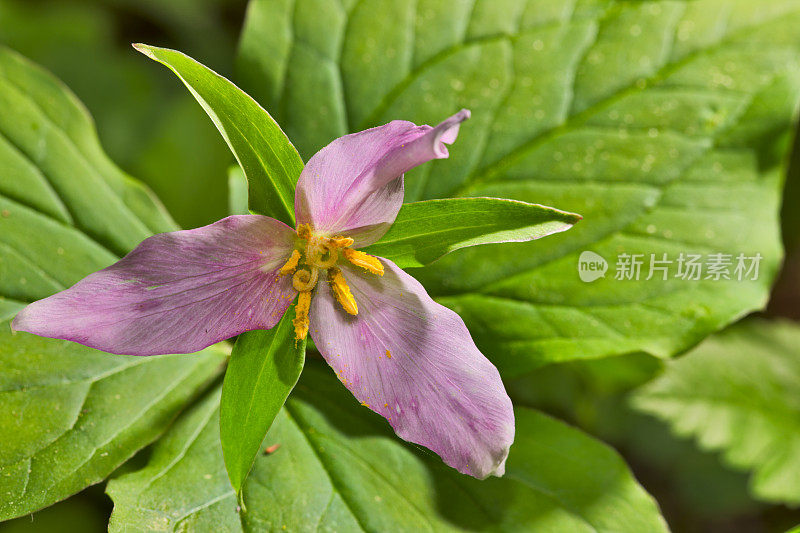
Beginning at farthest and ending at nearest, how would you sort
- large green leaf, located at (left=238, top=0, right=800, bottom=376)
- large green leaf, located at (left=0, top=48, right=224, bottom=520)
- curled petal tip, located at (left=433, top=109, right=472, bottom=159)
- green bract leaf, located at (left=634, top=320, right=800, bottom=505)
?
green bract leaf, located at (left=634, top=320, right=800, bottom=505)
large green leaf, located at (left=238, top=0, right=800, bottom=376)
large green leaf, located at (left=0, top=48, right=224, bottom=520)
curled petal tip, located at (left=433, top=109, right=472, bottom=159)

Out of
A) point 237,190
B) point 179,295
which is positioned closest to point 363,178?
point 179,295

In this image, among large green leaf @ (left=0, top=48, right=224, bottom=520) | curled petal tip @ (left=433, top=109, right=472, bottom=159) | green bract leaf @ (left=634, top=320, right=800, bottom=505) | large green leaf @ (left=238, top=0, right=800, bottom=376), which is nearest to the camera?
curled petal tip @ (left=433, top=109, right=472, bottom=159)

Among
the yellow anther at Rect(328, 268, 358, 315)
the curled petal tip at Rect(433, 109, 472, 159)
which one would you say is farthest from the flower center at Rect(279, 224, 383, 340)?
the curled petal tip at Rect(433, 109, 472, 159)

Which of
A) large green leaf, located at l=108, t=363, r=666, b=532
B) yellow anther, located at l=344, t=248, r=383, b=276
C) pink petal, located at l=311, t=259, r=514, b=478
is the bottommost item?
large green leaf, located at l=108, t=363, r=666, b=532

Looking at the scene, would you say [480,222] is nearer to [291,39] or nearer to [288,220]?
[288,220]

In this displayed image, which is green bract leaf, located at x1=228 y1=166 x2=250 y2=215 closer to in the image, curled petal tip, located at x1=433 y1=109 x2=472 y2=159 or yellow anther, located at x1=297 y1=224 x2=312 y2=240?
yellow anther, located at x1=297 y1=224 x2=312 y2=240

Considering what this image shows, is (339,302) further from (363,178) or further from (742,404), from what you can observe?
(742,404)

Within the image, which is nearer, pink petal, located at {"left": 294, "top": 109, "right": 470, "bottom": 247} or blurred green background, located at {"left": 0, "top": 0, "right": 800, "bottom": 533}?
pink petal, located at {"left": 294, "top": 109, "right": 470, "bottom": 247}
